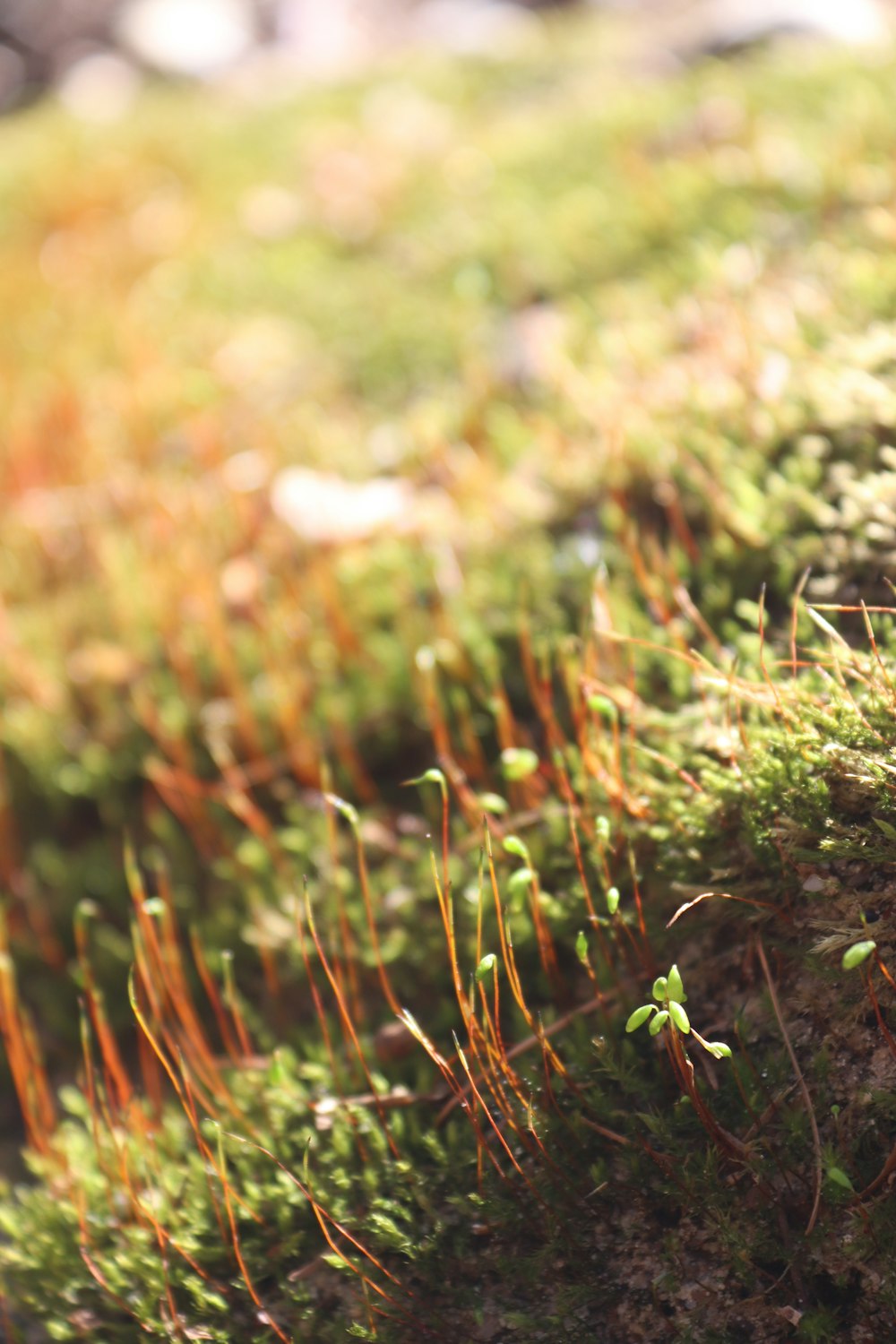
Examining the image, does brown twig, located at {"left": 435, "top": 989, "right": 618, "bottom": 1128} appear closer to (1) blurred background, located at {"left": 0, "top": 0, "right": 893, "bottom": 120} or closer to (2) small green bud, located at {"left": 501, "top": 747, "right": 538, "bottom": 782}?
(2) small green bud, located at {"left": 501, "top": 747, "right": 538, "bottom": 782}

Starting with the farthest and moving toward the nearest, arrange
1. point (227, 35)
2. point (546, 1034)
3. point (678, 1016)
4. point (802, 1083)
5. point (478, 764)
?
1. point (227, 35)
2. point (478, 764)
3. point (546, 1034)
4. point (802, 1083)
5. point (678, 1016)

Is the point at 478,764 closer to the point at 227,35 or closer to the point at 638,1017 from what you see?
the point at 638,1017

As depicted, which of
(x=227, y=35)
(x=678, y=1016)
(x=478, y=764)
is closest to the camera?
(x=678, y=1016)

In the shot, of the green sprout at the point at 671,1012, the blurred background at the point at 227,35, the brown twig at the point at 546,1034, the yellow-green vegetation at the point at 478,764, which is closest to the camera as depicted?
the green sprout at the point at 671,1012

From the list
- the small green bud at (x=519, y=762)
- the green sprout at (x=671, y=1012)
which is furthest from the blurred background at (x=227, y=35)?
the green sprout at (x=671, y=1012)

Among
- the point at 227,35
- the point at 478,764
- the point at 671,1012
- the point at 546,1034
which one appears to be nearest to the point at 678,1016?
the point at 671,1012

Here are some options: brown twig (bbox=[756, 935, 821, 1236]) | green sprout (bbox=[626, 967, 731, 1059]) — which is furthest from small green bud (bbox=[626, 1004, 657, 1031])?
brown twig (bbox=[756, 935, 821, 1236])

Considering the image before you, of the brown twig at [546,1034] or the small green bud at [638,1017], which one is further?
the brown twig at [546,1034]

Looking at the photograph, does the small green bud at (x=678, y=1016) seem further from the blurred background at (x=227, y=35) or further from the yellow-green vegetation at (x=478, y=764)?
the blurred background at (x=227, y=35)

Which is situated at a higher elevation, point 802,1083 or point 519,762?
point 519,762
